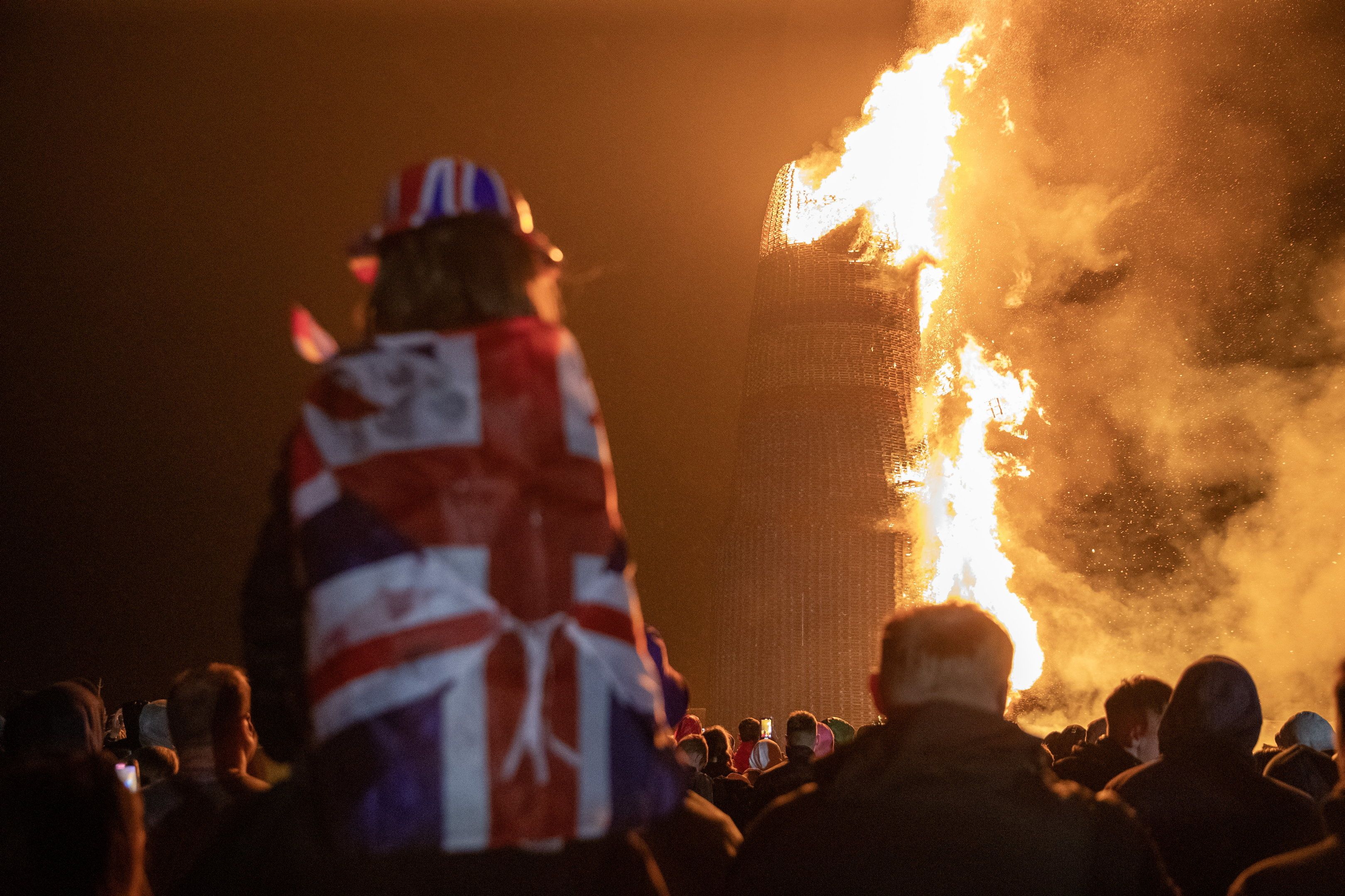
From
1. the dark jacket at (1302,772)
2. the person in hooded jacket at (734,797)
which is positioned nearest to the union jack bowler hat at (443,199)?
the dark jacket at (1302,772)

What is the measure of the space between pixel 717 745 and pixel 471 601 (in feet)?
23.4

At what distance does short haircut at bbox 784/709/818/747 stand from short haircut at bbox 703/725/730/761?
1767 millimetres

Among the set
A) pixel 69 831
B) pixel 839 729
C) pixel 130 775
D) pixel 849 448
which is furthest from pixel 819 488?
pixel 69 831

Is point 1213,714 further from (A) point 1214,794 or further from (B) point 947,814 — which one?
(B) point 947,814

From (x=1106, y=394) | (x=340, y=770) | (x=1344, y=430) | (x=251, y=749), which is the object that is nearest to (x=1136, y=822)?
(x=340, y=770)

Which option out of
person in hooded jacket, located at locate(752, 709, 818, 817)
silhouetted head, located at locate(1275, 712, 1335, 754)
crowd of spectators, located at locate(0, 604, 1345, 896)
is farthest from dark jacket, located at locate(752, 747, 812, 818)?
crowd of spectators, located at locate(0, 604, 1345, 896)

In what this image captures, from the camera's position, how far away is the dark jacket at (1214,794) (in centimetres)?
372

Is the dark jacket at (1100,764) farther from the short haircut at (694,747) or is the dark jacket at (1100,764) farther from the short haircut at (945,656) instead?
the short haircut at (945,656)

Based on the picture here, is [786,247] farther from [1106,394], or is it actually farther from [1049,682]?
[1049,682]

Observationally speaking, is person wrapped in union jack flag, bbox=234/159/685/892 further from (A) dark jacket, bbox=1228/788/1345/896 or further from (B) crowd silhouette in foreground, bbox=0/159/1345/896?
(A) dark jacket, bbox=1228/788/1345/896

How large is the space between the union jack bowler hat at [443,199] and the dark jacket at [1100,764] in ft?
12.5

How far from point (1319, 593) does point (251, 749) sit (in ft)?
85.3

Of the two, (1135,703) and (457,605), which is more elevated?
(457,605)

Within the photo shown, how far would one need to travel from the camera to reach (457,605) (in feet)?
6.23
